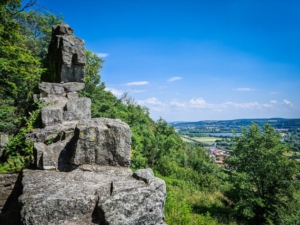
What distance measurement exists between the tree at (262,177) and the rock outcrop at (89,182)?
15453 millimetres

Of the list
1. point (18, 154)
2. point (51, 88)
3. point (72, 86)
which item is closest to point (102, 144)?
point (18, 154)

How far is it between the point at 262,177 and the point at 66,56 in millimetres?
19031

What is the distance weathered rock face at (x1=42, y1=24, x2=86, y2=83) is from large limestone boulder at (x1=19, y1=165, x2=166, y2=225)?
9.58 m

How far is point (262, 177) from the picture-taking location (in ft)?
54.2

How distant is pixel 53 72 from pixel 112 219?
1251 centimetres

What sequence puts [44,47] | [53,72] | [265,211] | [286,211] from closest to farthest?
[53,72]
[286,211]
[265,211]
[44,47]

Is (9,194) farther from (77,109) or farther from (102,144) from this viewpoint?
Result: (77,109)

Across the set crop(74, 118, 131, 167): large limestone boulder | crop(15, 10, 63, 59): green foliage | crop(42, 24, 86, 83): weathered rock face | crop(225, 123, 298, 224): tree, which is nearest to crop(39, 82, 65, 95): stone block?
crop(42, 24, 86, 83): weathered rock face

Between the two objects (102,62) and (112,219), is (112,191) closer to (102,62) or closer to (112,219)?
(112,219)

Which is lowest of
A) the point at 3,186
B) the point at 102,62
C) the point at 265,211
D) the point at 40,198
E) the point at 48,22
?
the point at 265,211

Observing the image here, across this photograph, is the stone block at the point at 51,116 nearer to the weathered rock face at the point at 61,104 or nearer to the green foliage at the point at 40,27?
the weathered rock face at the point at 61,104

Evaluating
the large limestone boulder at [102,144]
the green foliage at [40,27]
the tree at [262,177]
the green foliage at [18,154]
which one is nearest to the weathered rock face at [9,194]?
the green foliage at [18,154]

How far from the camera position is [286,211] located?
15.2 metres

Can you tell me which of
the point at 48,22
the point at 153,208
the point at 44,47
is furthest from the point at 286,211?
Answer: the point at 48,22
